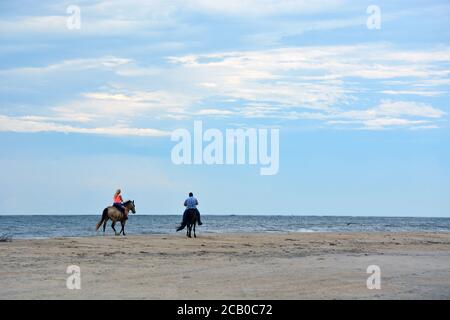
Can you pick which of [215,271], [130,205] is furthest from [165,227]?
[215,271]

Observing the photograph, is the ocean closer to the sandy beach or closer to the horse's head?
the horse's head

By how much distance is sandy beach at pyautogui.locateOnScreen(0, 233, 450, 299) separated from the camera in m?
11.9

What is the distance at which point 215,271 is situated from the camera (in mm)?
15469

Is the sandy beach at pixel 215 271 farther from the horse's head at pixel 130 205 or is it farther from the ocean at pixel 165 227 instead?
the ocean at pixel 165 227

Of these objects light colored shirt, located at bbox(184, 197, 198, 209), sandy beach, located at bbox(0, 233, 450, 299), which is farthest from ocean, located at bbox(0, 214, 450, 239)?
sandy beach, located at bbox(0, 233, 450, 299)

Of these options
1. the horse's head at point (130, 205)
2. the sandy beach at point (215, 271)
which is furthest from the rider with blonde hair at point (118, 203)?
the sandy beach at point (215, 271)

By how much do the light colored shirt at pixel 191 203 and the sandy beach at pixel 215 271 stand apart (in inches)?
178

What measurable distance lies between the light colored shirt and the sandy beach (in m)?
4.53

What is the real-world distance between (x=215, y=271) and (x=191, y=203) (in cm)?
1362

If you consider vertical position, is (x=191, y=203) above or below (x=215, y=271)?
above

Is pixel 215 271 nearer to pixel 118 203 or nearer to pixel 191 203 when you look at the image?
pixel 191 203
